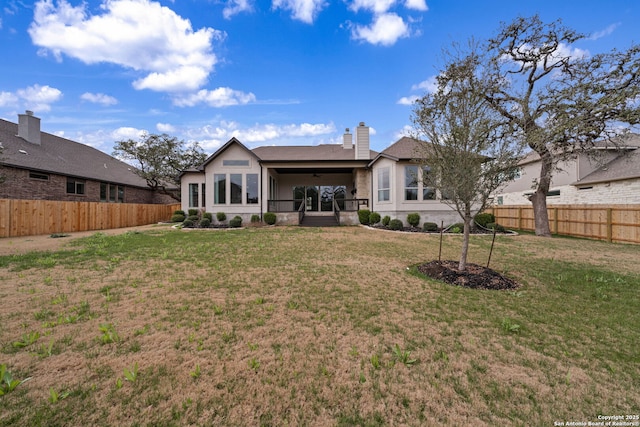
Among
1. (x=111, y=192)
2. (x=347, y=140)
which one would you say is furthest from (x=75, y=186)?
(x=347, y=140)

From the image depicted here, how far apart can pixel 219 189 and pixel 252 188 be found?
2140mm

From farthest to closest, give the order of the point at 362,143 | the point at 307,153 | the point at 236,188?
the point at 307,153, the point at 362,143, the point at 236,188

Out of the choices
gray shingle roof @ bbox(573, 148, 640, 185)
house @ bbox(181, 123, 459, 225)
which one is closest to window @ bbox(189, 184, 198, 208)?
house @ bbox(181, 123, 459, 225)

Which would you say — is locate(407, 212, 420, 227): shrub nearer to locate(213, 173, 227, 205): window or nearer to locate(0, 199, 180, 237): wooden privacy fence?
locate(213, 173, 227, 205): window

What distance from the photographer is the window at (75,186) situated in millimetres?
18688

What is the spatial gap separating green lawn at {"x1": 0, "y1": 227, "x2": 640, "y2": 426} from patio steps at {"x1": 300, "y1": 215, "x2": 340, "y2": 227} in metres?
11.7

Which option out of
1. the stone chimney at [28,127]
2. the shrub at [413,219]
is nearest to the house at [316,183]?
the shrub at [413,219]

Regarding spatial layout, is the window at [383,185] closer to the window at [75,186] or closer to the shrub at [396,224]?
the shrub at [396,224]

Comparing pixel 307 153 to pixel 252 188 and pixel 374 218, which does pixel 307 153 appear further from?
pixel 374 218

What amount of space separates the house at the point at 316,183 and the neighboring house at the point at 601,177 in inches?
178

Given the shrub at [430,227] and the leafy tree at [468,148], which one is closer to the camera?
the leafy tree at [468,148]

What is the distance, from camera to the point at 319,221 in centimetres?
1814

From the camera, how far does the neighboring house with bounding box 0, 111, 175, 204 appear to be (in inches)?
616

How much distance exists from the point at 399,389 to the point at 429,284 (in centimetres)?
318
